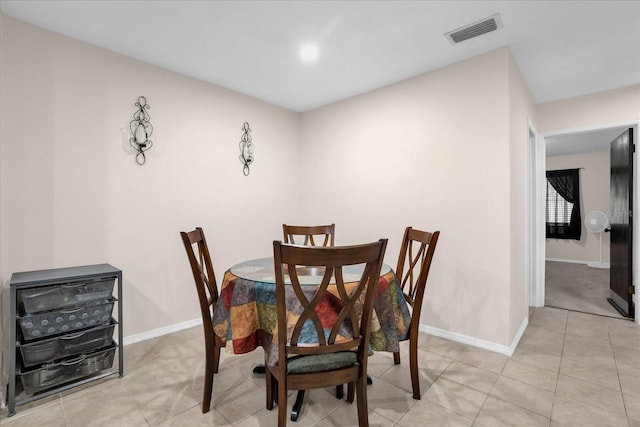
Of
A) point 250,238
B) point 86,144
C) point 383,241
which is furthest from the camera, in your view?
point 250,238

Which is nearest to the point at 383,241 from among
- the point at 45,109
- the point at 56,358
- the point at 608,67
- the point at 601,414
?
the point at 601,414

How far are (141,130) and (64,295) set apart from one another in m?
1.43

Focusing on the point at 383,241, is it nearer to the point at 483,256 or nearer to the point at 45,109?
the point at 483,256

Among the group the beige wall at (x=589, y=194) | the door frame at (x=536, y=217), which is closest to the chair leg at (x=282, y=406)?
the door frame at (x=536, y=217)

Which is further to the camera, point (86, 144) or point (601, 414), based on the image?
point (86, 144)

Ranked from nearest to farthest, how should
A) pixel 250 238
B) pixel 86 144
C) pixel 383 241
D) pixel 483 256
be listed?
pixel 383 241, pixel 86 144, pixel 483 256, pixel 250 238

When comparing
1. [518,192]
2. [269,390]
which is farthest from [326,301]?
[518,192]

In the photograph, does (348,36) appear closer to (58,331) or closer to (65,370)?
(58,331)

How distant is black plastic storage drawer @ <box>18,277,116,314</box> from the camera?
183 centimetres

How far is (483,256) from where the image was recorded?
8.46ft

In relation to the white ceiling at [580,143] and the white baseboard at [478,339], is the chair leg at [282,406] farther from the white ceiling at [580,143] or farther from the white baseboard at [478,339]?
the white ceiling at [580,143]

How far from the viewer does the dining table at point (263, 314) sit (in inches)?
61.7

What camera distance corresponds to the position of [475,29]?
2.20 meters

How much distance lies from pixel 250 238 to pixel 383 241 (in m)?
2.45
